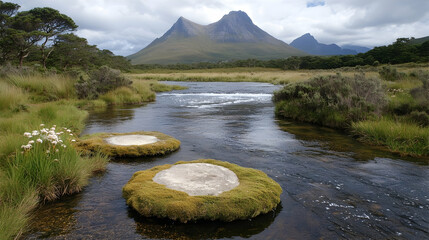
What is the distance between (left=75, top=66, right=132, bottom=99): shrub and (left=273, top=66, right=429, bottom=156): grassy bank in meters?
13.0

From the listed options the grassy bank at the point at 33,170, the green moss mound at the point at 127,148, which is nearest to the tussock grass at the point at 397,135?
the green moss mound at the point at 127,148

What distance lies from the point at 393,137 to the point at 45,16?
3343cm

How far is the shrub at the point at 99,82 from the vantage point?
20.8 metres

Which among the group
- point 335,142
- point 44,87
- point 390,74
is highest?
point 390,74

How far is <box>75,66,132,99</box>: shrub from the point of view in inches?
821

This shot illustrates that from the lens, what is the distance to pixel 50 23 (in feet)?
105

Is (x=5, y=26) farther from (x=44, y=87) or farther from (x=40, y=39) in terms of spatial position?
(x=44, y=87)

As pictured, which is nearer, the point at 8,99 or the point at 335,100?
the point at 8,99

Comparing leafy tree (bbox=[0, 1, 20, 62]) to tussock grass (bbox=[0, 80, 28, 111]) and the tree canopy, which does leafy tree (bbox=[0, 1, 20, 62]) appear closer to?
the tree canopy

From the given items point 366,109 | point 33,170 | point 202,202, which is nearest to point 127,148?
point 33,170

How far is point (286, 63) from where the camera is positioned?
336 feet

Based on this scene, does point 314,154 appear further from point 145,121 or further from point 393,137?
point 145,121

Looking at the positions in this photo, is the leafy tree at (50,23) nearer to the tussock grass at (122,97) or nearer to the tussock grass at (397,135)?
the tussock grass at (122,97)

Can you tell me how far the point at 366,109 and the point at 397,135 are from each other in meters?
2.80
